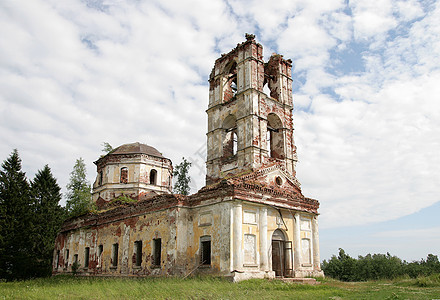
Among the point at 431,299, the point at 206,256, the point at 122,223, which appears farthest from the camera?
the point at 122,223

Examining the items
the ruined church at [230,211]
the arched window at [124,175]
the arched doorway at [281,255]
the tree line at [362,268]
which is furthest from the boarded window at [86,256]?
the tree line at [362,268]

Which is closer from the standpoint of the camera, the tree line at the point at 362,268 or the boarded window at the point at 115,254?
the boarded window at the point at 115,254

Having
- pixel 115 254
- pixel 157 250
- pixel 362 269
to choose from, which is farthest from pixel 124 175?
pixel 362 269

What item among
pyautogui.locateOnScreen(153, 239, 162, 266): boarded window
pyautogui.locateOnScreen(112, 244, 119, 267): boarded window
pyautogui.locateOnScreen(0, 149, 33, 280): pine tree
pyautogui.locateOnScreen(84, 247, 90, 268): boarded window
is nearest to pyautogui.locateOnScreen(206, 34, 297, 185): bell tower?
pyautogui.locateOnScreen(153, 239, 162, 266): boarded window

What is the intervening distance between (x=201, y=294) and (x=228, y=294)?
827 millimetres

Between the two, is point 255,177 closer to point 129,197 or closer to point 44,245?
point 129,197

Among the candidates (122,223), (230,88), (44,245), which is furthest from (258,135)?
(44,245)

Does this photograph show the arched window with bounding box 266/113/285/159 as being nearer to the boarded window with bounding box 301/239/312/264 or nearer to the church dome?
the boarded window with bounding box 301/239/312/264

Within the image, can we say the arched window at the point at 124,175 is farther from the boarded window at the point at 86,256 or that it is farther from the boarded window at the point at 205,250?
the boarded window at the point at 205,250

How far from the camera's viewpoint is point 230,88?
23250 millimetres

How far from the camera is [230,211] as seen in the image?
15859 millimetres

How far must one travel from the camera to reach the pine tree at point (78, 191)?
30.0m

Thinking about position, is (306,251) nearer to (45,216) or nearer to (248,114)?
(248,114)

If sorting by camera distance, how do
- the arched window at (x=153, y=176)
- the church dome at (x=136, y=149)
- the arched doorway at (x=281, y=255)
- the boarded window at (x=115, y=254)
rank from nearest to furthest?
the arched doorway at (x=281, y=255)
the boarded window at (x=115, y=254)
the church dome at (x=136, y=149)
the arched window at (x=153, y=176)
